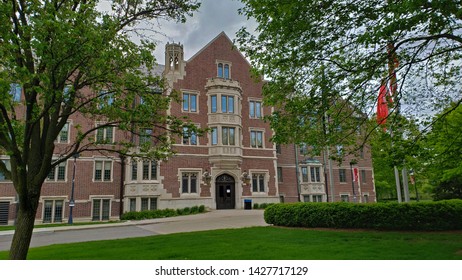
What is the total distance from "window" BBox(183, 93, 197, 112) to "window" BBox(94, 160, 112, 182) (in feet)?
25.5

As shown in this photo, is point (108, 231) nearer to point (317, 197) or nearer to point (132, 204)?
point (132, 204)

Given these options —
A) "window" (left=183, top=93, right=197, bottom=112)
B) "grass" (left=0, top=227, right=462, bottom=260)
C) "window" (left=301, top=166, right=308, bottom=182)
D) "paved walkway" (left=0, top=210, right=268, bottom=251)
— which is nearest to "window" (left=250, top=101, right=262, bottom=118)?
"window" (left=183, top=93, right=197, bottom=112)

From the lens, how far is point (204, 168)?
89.2ft

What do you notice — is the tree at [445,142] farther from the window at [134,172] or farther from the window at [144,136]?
the window at [134,172]

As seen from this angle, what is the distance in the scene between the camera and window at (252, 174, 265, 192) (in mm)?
28906

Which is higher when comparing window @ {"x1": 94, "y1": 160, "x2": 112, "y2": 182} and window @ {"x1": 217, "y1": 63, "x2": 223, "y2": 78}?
window @ {"x1": 217, "y1": 63, "x2": 223, "y2": 78}

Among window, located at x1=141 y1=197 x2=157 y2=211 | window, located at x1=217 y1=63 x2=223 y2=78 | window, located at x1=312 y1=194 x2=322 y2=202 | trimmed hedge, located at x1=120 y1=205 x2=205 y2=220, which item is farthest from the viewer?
window, located at x1=312 y1=194 x2=322 y2=202

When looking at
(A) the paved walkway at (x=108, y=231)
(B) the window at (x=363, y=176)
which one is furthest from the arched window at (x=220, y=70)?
(B) the window at (x=363, y=176)

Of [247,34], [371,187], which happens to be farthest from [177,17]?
[371,187]

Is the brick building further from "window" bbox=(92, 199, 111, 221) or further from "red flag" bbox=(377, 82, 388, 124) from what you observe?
"red flag" bbox=(377, 82, 388, 124)

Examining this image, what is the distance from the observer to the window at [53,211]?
23391mm

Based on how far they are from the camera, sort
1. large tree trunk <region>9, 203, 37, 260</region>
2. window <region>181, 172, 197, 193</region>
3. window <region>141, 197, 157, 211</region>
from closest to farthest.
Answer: large tree trunk <region>9, 203, 37, 260</region>
window <region>141, 197, 157, 211</region>
window <region>181, 172, 197, 193</region>

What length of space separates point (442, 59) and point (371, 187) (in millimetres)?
30870

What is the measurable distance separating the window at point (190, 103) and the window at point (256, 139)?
589 centimetres
